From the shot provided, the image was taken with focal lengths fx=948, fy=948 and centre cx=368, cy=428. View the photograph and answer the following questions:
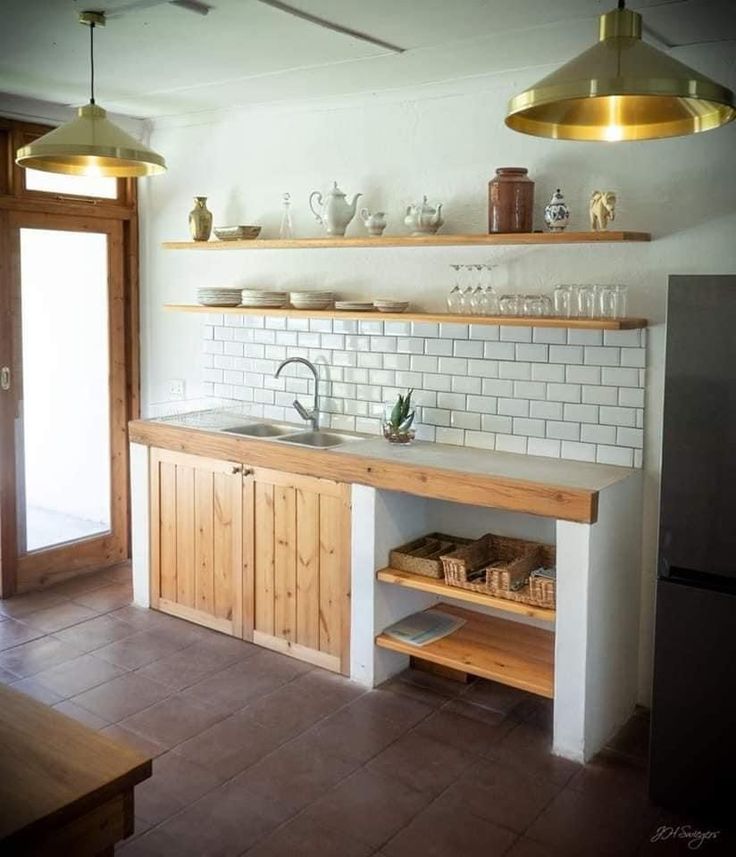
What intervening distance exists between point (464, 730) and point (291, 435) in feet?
5.69

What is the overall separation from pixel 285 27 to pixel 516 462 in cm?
193

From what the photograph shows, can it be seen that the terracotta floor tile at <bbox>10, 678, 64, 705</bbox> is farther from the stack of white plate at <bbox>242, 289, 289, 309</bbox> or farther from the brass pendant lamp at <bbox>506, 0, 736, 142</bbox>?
the brass pendant lamp at <bbox>506, 0, 736, 142</bbox>

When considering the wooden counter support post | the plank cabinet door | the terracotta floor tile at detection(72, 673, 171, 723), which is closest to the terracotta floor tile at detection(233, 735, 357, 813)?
the terracotta floor tile at detection(72, 673, 171, 723)

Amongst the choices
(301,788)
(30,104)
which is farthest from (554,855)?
(30,104)

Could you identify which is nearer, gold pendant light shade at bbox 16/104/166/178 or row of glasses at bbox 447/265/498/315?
gold pendant light shade at bbox 16/104/166/178

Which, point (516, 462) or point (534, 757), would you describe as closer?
point (534, 757)

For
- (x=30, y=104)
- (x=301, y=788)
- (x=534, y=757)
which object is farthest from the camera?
(x=30, y=104)

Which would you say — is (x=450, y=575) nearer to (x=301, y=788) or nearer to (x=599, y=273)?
(x=301, y=788)

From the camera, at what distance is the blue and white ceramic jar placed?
12.5 feet

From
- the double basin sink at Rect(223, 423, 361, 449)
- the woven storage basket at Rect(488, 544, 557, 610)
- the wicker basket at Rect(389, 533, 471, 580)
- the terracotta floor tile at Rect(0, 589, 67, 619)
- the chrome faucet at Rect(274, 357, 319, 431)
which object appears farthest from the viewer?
the terracotta floor tile at Rect(0, 589, 67, 619)

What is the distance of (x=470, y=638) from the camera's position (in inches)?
161

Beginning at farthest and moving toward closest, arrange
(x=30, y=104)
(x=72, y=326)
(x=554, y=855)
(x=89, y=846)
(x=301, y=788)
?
(x=72, y=326) < (x=30, y=104) < (x=301, y=788) < (x=554, y=855) < (x=89, y=846)

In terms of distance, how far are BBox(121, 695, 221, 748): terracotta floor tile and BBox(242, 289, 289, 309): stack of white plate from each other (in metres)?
1.96

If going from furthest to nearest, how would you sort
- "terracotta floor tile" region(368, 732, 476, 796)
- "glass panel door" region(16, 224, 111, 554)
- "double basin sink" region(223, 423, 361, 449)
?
"glass panel door" region(16, 224, 111, 554) < "double basin sink" region(223, 423, 361, 449) < "terracotta floor tile" region(368, 732, 476, 796)
